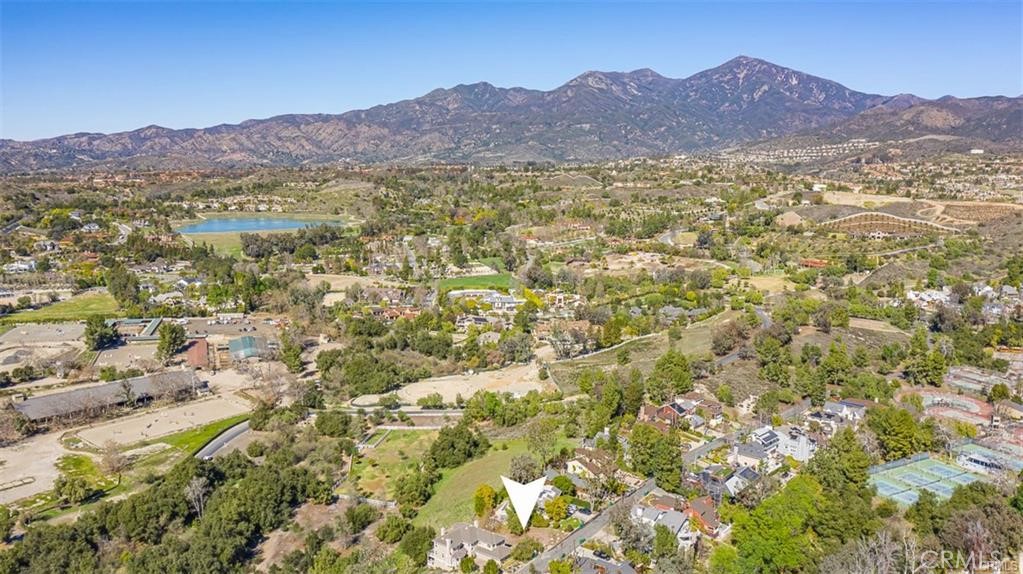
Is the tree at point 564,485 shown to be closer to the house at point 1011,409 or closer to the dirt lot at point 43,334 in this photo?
the house at point 1011,409

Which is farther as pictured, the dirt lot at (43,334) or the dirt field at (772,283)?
the dirt field at (772,283)

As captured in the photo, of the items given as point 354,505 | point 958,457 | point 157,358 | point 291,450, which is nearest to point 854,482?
point 958,457

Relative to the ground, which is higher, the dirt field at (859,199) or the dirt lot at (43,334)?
the dirt field at (859,199)

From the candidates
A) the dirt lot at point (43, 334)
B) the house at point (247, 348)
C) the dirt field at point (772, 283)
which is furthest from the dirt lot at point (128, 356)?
the dirt field at point (772, 283)

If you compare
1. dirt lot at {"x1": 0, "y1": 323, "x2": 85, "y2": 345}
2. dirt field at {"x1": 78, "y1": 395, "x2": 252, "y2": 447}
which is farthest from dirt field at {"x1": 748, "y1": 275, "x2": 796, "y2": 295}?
dirt lot at {"x1": 0, "y1": 323, "x2": 85, "y2": 345}

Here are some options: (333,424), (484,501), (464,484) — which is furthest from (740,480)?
(333,424)

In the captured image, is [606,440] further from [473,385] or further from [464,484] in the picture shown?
[473,385]
